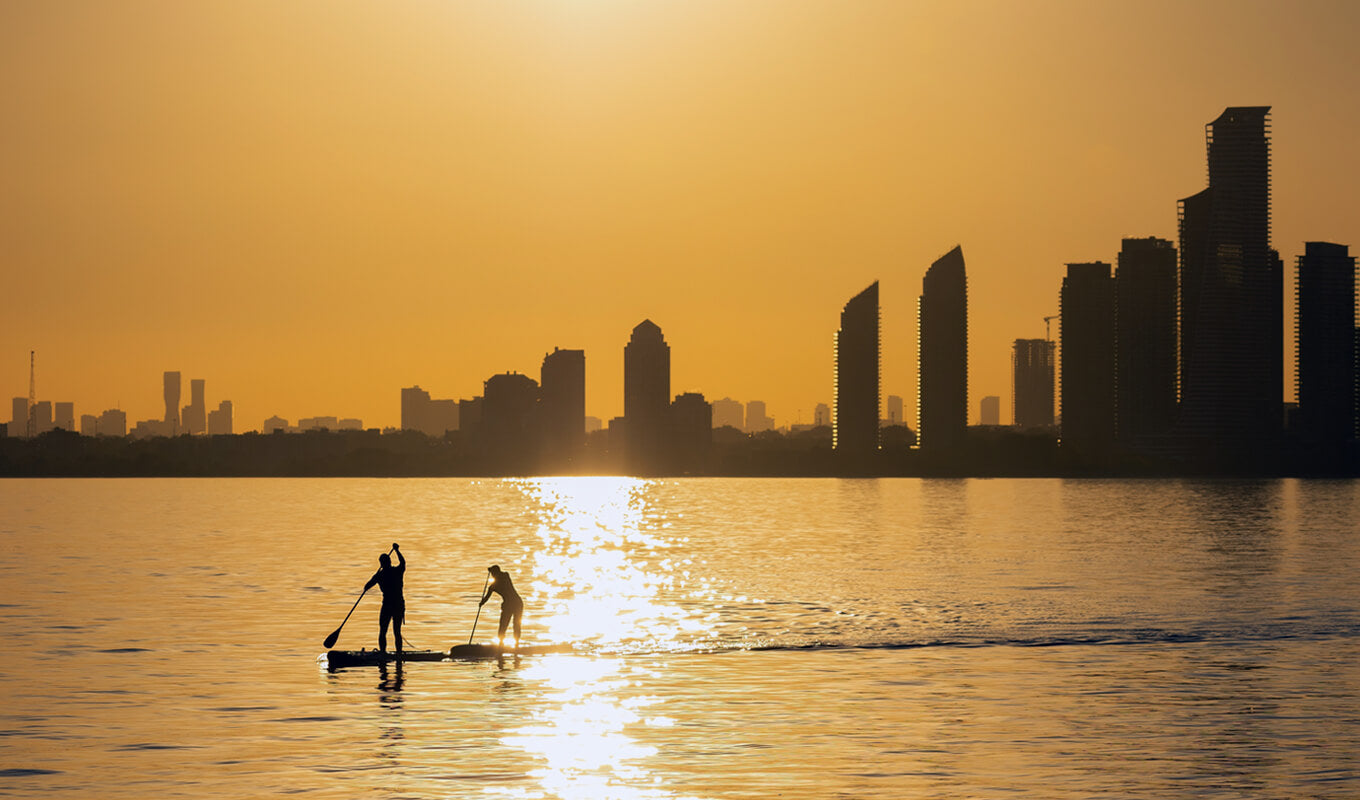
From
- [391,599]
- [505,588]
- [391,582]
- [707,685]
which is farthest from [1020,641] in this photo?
[391,582]

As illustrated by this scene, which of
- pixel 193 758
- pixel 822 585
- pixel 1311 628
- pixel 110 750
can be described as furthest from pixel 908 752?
pixel 822 585

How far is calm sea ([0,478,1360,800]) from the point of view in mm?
27203

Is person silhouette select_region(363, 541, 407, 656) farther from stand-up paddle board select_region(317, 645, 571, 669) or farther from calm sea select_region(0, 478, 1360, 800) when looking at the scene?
calm sea select_region(0, 478, 1360, 800)

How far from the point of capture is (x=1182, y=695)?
3719cm

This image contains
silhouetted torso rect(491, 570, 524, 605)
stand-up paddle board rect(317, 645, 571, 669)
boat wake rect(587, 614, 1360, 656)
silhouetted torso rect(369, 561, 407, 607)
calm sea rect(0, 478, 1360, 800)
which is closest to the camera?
calm sea rect(0, 478, 1360, 800)

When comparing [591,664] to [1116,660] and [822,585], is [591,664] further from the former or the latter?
[822,585]

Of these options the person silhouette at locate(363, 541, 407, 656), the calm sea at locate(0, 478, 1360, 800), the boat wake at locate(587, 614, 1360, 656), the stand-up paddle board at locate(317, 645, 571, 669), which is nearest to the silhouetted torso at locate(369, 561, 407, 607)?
the person silhouette at locate(363, 541, 407, 656)

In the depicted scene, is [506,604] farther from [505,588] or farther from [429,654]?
[429,654]

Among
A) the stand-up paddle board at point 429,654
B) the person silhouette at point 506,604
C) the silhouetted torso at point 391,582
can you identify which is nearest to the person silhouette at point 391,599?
the silhouetted torso at point 391,582

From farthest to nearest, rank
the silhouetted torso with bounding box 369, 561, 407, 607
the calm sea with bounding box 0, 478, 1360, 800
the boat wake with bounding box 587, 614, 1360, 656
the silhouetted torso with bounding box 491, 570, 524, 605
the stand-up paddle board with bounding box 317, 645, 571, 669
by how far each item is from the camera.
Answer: the boat wake with bounding box 587, 614, 1360, 656, the silhouetted torso with bounding box 491, 570, 524, 605, the stand-up paddle board with bounding box 317, 645, 571, 669, the silhouetted torso with bounding box 369, 561, 407, 607, the calm sea with bounding box 0, 478, 1360, 800

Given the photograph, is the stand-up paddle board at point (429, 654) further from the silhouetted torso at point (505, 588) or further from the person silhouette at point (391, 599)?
the silhouetted torso at point (505, 588)

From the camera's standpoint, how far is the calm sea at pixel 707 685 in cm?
2720

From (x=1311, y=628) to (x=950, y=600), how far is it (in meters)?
14.9

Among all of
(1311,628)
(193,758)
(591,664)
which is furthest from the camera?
(1311,628)
